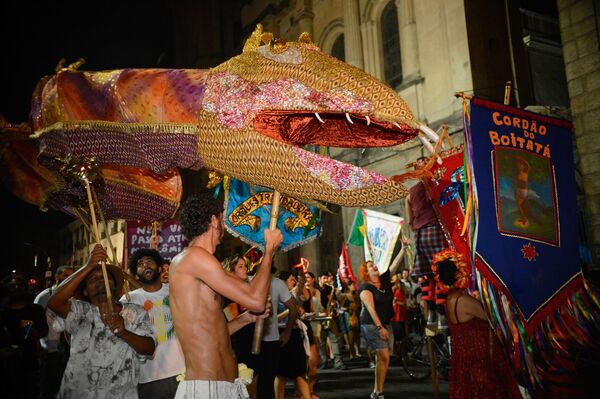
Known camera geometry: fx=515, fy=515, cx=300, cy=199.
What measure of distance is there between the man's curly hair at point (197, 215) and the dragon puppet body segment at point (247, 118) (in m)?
0.32

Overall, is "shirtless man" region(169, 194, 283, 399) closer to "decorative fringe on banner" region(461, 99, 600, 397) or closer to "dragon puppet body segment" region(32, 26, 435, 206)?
"dragon puppet body segment" region(32, 26, 435, 206)

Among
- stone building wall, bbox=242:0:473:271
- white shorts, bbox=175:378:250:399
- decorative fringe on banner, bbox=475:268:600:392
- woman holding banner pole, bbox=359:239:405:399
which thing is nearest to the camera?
white shorts, bbox=175:378:250:399

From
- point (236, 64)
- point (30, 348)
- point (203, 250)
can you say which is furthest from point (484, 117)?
point (30, 348)

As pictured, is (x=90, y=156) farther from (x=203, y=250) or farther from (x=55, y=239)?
(x=55, y=239)

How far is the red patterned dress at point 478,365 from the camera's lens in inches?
209

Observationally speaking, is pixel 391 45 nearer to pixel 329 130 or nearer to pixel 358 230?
pixel 358 230

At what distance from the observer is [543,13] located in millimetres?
17797

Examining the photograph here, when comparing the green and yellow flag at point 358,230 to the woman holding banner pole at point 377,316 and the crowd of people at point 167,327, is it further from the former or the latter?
the crowd of people at point 167,327

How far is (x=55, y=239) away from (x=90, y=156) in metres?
68.6

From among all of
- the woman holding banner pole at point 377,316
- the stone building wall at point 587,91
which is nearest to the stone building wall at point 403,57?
the stone building wall at point 587,91

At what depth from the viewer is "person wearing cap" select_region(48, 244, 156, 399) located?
4.20m

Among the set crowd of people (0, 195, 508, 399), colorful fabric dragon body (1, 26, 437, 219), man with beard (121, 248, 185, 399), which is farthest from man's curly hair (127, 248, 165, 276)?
colorful fabric dragon body (1, 26, 437, 219)

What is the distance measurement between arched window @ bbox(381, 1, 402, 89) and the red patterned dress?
13.2m

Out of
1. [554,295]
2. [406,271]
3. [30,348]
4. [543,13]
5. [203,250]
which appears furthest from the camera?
[543,13]
